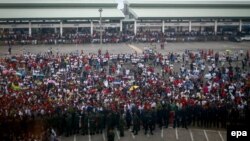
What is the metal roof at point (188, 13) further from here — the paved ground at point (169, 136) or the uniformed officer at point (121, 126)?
the uniformed officer at point (121, 126)

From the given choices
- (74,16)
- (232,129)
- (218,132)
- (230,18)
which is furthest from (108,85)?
(230,18)

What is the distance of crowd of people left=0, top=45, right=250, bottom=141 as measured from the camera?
757 inches

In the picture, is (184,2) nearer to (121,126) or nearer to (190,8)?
(190,8)

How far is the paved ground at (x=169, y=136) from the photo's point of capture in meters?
19.2

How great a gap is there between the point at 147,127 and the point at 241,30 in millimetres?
47540

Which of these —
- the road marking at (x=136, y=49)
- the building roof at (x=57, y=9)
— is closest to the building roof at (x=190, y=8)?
the building roof at (x=57, y=9)

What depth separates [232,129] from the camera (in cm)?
1131

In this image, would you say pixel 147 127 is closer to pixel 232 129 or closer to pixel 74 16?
pixel 232 129

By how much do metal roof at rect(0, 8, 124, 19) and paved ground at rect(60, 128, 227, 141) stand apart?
129ft

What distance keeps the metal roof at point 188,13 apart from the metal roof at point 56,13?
3594 mm

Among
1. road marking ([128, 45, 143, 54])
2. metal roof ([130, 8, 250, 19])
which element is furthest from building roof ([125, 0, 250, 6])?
road marking ([128, 45, 143, 54])

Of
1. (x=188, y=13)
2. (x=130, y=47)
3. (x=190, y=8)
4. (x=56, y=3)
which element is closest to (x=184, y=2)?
(x=190, y=8)

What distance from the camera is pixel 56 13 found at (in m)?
58.6

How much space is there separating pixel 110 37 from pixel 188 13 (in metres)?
13.4
